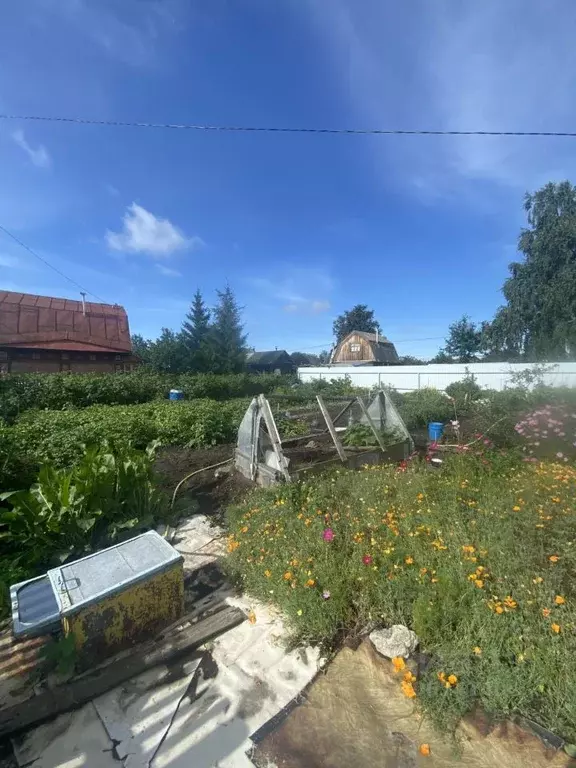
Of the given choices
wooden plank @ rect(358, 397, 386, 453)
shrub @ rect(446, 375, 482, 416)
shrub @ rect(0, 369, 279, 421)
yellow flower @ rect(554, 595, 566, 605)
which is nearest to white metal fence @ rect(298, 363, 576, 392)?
shrub @ rect(446, 375, 482, 416)

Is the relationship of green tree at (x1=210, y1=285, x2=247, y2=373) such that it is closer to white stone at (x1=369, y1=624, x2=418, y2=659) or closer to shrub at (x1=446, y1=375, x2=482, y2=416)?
shrub at (x1=446, y1=375, x2=482, y2=416)

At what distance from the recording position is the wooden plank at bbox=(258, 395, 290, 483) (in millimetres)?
4910

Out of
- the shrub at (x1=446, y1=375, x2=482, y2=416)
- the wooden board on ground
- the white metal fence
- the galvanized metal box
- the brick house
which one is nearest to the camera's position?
the wooden board on ground

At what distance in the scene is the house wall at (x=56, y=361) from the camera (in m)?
16.2

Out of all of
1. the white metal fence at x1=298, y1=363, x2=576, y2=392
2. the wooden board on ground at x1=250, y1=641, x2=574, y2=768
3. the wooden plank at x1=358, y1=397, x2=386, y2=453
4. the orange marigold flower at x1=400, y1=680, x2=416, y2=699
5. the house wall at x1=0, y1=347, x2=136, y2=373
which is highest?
the house wall at x1=0, y1=347, x2=136, y2=373

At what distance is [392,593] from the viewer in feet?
8.45

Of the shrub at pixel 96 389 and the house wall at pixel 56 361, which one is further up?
the house wall at pixel 56 361

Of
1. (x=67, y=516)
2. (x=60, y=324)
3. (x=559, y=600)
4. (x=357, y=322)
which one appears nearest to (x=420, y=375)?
(x=559, y=600)

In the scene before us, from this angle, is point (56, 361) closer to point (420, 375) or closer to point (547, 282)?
point (420, 375)

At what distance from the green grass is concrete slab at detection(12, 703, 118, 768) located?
4.32 ft

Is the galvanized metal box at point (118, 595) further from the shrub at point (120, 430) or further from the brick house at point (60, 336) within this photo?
the brick house at point (60, 336)

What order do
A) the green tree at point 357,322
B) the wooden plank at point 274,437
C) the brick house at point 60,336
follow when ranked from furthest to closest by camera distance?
the green tree at point 357,322, the brick house at point 60,336, the wooden plank at point 274,437

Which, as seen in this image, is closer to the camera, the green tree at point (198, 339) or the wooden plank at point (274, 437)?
the wooden plank at point (274, 437)

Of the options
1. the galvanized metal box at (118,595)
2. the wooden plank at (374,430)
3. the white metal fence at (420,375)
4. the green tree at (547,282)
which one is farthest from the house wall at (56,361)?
the green tree at (547,282)
